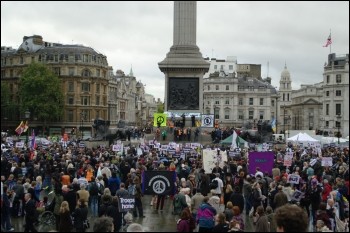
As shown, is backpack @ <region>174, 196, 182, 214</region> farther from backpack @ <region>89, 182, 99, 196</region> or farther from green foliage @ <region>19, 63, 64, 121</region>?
green foliage @ <region>19, 63, 64, 121</region>

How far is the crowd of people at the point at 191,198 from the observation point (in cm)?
1316

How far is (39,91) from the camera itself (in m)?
91.6

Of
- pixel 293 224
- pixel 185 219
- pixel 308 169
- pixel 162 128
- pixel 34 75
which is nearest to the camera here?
pixel 293 224

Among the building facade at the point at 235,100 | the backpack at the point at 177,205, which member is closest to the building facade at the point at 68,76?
the building facade at the point at 235,100

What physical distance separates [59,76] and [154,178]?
8402 centimetres

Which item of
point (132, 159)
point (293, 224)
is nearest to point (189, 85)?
point (132, 159)

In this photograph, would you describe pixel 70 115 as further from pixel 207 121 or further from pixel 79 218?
pixel 79 218

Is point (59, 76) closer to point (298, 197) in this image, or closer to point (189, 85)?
point (189, 85)

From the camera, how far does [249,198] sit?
759 inches

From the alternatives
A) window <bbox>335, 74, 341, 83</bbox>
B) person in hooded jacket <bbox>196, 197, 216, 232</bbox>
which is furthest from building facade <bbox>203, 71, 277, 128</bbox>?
person in hooded jacket <bbox>196, 197, 216, 232</bbox>

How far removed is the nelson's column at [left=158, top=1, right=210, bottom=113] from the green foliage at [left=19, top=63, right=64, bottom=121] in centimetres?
4095

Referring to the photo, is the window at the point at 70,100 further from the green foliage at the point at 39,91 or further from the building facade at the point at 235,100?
the building facade at the point at 235,100

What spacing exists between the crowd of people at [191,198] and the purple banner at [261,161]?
470mm

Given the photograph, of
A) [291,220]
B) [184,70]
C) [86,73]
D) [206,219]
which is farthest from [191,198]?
[86,73]
